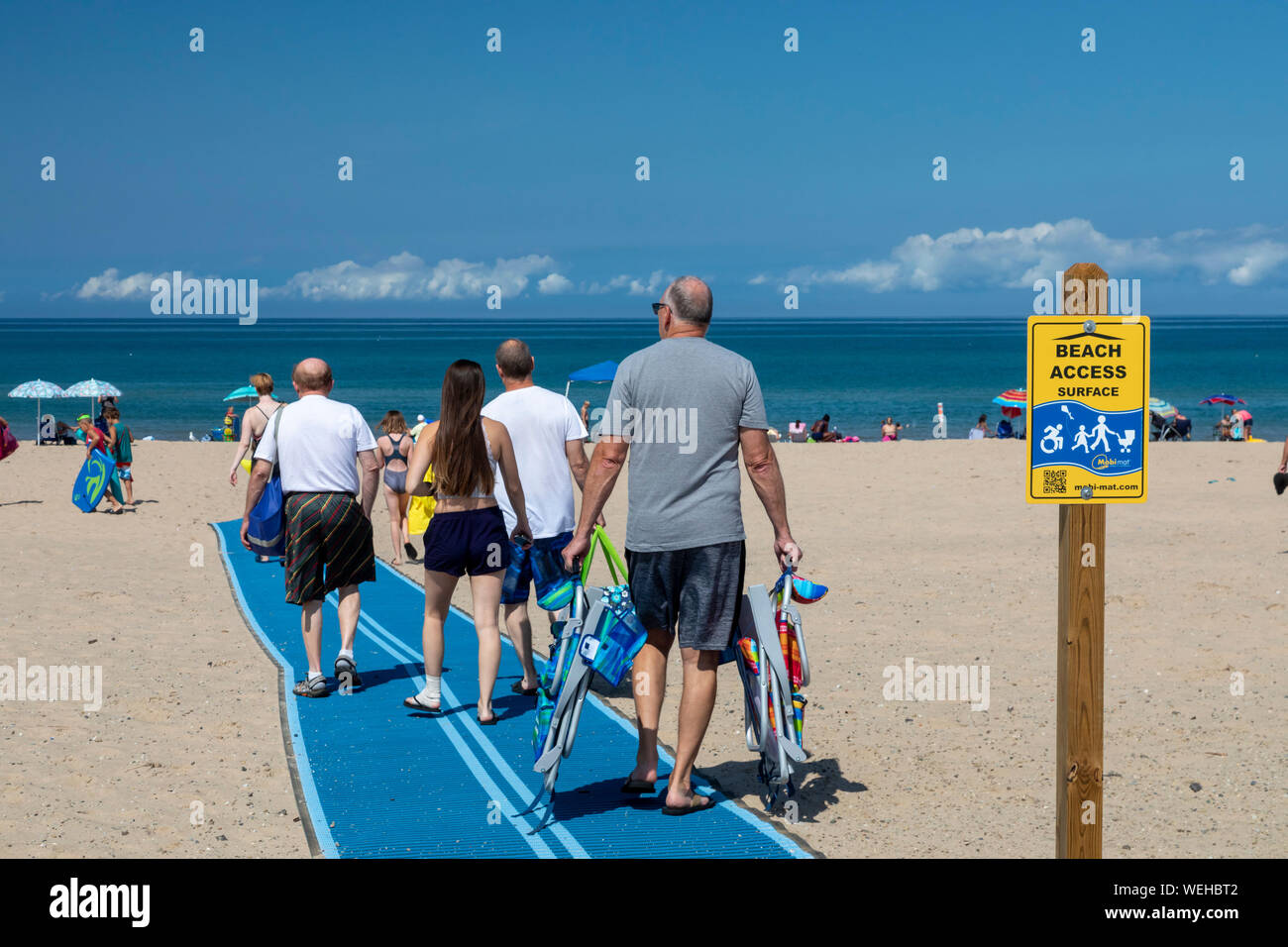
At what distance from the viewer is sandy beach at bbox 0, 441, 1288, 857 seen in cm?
486

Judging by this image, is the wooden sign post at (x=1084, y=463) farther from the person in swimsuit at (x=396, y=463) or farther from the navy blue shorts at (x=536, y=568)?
the person in swimsuit at (x=396, y=463)

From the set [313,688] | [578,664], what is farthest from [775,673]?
[313,688]

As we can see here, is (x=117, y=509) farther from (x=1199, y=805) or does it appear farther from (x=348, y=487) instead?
(x=1199, y=805)

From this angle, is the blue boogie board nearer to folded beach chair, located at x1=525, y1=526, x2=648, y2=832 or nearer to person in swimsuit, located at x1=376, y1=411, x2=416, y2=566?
person in swimsuit, located at x1=376, y1=411, x2=416, y2=566

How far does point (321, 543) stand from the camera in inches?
255

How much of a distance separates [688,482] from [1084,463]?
152cm

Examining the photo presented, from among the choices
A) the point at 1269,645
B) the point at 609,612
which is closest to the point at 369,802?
the point at 609,612

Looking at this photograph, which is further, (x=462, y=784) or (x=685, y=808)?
(x=462, y=784)

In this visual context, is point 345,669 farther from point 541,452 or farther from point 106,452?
point 106,452

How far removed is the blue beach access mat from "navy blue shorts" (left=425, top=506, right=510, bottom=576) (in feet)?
2.73

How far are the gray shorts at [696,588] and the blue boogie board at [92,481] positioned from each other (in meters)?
12.6

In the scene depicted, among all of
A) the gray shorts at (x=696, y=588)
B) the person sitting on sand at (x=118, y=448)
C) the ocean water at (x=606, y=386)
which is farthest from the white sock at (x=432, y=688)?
the ocean water at (x=606, y=386)

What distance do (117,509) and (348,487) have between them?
10628 mm

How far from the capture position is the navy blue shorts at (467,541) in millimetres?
6031
